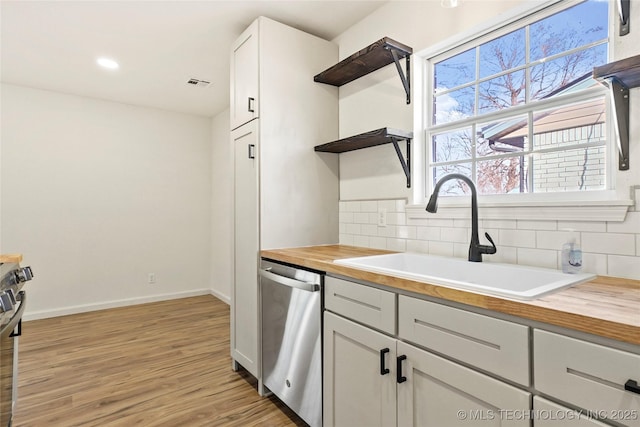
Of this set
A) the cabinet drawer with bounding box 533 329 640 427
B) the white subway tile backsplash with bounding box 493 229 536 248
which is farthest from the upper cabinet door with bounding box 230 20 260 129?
the cabinet drawer with bounding box 533 329 640 427

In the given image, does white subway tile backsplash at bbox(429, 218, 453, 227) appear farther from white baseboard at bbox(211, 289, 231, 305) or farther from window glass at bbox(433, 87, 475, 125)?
white baseboard at bbox(211, 289, 231, 305)

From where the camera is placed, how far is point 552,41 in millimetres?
1521

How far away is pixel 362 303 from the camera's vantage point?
4.61 ft

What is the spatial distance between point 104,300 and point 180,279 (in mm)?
877

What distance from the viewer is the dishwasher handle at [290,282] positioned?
1662 millimetres

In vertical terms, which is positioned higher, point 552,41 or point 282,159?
point 552,41

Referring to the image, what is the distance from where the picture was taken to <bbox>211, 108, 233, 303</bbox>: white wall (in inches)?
170

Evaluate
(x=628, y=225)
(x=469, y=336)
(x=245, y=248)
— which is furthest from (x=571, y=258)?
(x=245, y=248)

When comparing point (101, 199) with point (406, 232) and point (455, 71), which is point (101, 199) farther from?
point (455, 71)

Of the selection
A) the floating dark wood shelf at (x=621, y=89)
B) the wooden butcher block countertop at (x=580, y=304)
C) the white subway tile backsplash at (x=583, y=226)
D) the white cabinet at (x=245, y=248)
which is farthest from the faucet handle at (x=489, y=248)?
the white cabinet at (x=245, y=248)

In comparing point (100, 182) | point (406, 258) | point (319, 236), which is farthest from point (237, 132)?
point (100, 182)

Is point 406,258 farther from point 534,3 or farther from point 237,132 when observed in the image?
point 237,132

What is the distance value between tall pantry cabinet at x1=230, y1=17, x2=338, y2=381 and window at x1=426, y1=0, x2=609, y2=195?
79 centimetres

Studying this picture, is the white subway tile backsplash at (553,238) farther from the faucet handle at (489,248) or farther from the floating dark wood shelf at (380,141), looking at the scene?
the floating dark wood shelf at (380,141)
